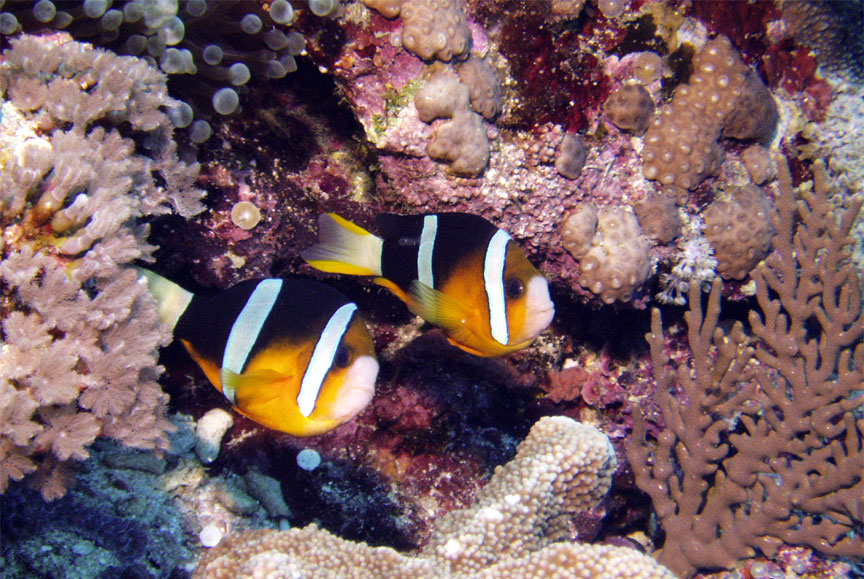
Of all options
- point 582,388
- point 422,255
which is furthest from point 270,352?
point 582,388

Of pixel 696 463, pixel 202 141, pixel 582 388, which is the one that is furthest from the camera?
pixel 582 388

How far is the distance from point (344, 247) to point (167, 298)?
2.53 feet

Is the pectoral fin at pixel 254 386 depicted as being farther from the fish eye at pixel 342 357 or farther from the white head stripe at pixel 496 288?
the white head stripe at pixel 496 288

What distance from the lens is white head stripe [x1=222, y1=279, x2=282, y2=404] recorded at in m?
2.02

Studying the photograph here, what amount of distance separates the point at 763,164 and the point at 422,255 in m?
2.65

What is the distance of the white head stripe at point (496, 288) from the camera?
2.14 m

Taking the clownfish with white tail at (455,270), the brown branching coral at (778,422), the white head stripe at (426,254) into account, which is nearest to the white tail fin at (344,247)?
the clownfish with white tail at (455,270)

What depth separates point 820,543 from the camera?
3.02m

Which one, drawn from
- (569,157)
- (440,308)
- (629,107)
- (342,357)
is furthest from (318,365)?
(629,107)

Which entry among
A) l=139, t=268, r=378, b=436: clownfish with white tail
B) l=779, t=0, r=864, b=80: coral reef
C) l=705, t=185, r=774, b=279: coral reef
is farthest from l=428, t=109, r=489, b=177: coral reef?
l=779, t=0, r=864, b=80: coral reef

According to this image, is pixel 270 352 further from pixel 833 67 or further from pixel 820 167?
pixel 833 67

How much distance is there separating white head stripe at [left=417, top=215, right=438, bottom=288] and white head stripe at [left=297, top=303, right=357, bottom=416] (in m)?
0.47

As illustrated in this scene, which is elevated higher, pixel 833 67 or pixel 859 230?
pixel 833 67

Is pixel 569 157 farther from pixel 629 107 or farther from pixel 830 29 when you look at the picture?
pixel 830 29
